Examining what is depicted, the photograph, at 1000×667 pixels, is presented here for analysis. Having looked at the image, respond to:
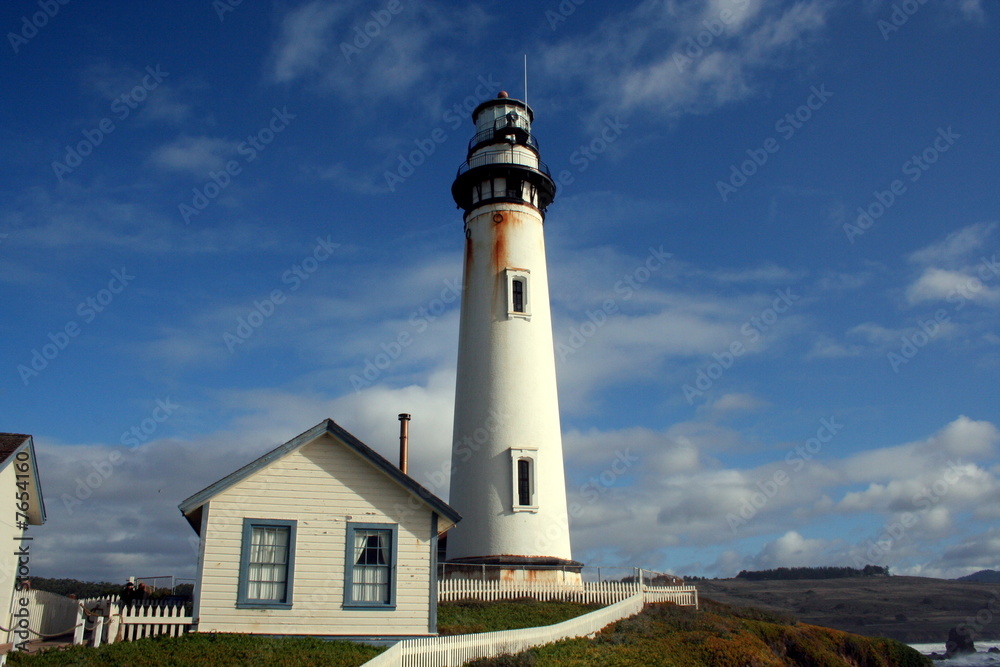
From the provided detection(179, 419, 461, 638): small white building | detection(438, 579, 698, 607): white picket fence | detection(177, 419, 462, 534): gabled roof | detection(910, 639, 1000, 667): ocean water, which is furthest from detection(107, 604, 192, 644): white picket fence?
detection(910, 639, 1000, 667): ocean water

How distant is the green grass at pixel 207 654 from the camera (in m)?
12.8

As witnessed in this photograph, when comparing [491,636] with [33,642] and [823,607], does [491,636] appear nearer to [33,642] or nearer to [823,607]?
[33,642]

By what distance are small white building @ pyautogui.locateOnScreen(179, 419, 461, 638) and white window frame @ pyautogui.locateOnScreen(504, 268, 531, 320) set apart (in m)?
12.5

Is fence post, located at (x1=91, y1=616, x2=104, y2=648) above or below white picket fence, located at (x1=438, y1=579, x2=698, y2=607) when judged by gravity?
below

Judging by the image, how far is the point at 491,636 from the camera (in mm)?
15344

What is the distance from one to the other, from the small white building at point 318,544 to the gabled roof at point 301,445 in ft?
0.07

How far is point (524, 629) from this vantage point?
1691 centimetres

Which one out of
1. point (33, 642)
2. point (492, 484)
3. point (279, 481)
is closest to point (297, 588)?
point (279, 481)

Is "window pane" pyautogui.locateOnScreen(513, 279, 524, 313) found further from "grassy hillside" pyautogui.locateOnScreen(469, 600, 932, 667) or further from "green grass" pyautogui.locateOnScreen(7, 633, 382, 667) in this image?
"green grass" pyautogui.locateOnScreen(7, 633, 382, 667)

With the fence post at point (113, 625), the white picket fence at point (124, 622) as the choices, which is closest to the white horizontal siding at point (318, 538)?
the white picket fence at point (124, 622)

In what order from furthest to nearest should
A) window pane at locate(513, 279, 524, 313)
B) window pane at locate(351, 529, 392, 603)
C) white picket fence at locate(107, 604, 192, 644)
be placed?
window pane at locate(513, 279, 524, 313), window pane at locate(351, 529, 392, 603), white picket fence at locate(107, 604, 192, 644)

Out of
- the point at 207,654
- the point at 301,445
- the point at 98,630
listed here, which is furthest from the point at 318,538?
the point at 98,630

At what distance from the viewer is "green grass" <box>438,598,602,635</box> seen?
18.4m

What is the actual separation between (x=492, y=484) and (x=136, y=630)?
13.3m
